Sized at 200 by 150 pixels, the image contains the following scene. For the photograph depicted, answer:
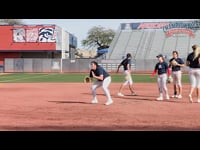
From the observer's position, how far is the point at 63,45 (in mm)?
60000

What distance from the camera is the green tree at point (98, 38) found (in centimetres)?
9925

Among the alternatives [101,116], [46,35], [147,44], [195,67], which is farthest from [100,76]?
[147,44]

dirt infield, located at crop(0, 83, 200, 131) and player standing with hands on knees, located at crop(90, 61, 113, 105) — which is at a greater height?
player standing with hands on knees, located at crop(90, 61, 113, 105)

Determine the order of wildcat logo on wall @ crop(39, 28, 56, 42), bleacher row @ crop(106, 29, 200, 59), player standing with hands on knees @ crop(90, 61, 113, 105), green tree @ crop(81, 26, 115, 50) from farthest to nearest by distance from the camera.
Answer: green tree @ crop(81, 26, 115, 50) → bleacher row @ crop(106, 29, 200, 59) → wildcat logo on wall @ crop(39, 28, 56, 42) → player standing with hands on knees @ crop(90, 61, 113, 105)

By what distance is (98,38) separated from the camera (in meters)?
99.4

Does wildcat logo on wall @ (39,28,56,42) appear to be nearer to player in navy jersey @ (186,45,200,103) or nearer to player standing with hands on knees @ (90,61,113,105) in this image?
player standing with hands on knees @ (90,61,113,105)

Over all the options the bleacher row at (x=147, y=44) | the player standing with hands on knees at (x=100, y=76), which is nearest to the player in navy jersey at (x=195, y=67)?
the player standing with hands on knees at (x=100, y=76)

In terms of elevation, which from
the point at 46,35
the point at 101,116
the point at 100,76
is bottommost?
the point at 101,116

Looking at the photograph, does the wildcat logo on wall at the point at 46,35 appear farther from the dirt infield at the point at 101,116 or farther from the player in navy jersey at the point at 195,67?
the player in navy jersey at the point at 195,67

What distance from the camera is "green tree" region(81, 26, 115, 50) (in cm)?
9925

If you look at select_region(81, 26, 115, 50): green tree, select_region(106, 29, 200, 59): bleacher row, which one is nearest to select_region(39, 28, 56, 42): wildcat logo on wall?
select_region(106, 29, 200, 59): bleacher row

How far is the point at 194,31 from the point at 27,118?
59.5 meters

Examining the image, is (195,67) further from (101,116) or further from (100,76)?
(101,116)

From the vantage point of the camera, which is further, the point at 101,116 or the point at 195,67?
the point at 195,67
